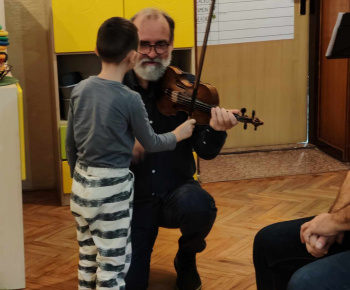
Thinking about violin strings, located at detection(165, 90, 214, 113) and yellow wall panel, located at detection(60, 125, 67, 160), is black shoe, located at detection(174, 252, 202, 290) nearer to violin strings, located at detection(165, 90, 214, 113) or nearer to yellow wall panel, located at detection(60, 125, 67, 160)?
violin strings, located at detection(165, 90, 214, 113)

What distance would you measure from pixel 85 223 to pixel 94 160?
9.2 inches

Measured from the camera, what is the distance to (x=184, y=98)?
2.34 metres

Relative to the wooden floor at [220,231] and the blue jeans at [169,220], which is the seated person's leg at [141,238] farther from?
the wooden floor at [220,231]

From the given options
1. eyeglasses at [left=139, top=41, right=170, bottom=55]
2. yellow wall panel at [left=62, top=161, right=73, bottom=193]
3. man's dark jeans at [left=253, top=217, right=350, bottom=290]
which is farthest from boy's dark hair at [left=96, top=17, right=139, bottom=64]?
yellow wall panel at [left=62, top=161, right=73, bottom=193]

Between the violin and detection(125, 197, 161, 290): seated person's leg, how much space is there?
337 millimetres

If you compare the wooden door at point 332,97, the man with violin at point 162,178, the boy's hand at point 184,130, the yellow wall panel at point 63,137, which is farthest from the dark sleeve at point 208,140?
the wooden door at point 332,97

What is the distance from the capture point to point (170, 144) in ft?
7.27

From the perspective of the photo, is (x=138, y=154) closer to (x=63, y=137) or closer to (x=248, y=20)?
(x=63, y=137)

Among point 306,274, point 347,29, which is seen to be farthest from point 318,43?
point 306,274

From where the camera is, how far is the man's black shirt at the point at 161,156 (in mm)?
2432

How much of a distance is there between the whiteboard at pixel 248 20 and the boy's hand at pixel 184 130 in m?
2.17

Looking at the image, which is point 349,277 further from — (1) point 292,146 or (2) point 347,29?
(1) point 292,146

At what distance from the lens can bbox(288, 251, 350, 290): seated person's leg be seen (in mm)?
1652

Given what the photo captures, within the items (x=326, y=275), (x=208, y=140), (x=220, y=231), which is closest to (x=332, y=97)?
(x=220, y=231)
